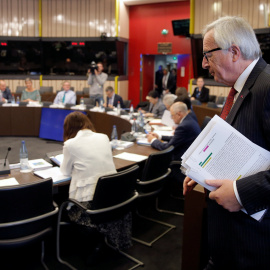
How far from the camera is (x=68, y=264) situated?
317cm

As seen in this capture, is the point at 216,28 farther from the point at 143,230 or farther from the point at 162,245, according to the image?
the point at 143,230

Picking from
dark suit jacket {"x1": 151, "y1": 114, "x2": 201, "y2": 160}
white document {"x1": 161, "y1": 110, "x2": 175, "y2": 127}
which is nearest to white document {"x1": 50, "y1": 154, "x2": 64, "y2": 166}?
dark suit jacket {"x1": 151, "y1": 114, "x2": 201, "y2": 160}

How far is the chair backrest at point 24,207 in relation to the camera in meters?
2.45

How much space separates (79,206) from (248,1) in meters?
9.22

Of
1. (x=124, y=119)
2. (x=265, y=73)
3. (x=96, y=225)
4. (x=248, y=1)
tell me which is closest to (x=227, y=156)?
(x=265, y=73)

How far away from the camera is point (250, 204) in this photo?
4.08 ft

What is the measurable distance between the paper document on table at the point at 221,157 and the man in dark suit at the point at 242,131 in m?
0.04

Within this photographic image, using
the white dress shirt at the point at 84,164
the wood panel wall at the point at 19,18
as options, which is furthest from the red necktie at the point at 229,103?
the wood panel wall at the point at 19,18

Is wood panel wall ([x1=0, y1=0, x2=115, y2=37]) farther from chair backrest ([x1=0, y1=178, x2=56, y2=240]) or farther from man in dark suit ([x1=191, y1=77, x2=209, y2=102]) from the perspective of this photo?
chair backrest ([x1=0, y1=178, x2=56, y2=240])

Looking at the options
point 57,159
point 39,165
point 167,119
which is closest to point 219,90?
point 167,119

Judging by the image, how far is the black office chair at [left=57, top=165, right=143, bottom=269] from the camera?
281 centimetres

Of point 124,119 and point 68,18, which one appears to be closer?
point 124,119

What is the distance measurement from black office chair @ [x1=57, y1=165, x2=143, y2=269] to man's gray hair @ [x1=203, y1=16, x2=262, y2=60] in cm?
165

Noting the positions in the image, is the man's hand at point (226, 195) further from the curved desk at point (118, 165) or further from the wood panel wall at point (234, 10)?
the wood panel wall at point (234, 10)
